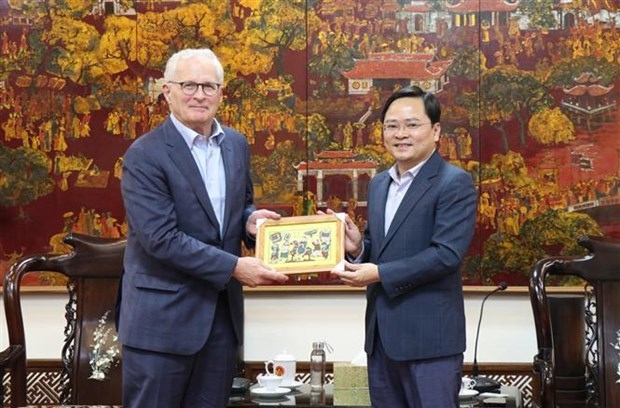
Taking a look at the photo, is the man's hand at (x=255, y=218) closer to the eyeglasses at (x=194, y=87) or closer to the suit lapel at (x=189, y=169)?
the suit lapel at (x=189, y=169)

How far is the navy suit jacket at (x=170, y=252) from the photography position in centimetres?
299

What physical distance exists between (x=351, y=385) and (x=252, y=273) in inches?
38.0

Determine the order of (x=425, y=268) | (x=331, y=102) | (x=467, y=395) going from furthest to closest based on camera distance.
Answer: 1. (x=331, y=102)
2. (x=467, y=395)
3. (x=425, y=268)

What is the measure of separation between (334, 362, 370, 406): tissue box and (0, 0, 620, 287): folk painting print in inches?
39.5

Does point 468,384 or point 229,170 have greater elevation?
point 229,170

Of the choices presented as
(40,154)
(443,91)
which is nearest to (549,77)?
(443,91)

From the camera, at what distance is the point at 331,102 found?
4.81 m

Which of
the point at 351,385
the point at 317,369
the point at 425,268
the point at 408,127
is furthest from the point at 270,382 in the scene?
the point at 408,127

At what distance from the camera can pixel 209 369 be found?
3070mm

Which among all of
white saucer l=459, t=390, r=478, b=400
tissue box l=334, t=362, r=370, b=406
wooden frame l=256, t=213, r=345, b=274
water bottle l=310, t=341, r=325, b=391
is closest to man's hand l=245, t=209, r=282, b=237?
wooden frame l=256, t=213, r=345, b=274

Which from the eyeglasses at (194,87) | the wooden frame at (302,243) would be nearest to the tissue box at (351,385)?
the wooden frame at (302,243)

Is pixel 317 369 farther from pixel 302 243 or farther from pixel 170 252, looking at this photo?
pixel 170 252

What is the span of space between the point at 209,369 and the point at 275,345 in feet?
5.93

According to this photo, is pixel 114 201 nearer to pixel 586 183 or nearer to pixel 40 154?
pixel 40 154
